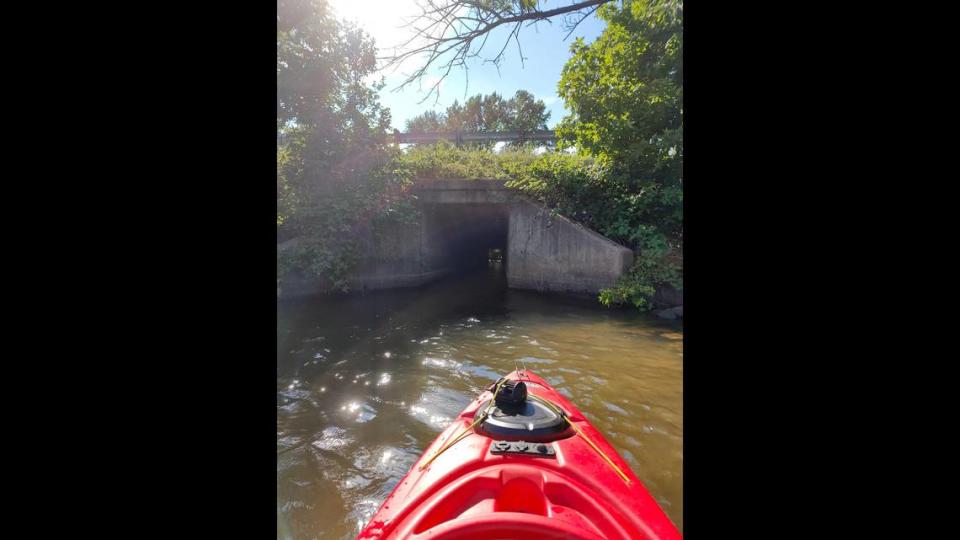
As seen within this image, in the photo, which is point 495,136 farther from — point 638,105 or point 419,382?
point 419,382

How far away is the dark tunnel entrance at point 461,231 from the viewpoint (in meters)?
12.4

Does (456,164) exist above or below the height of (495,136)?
below

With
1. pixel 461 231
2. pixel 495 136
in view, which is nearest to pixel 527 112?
pixel 495 136

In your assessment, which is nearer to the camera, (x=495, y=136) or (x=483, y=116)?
(x=495, y=136)

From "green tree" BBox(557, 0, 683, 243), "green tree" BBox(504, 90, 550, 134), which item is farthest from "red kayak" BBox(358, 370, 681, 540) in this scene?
"green tree" BBox(504, 90, 550, 134)

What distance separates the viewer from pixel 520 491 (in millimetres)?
1981


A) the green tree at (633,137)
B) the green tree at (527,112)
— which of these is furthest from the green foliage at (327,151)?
the green tree at (527,112)

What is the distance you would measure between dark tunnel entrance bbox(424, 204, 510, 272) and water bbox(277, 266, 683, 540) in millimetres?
3707

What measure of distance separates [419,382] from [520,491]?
3.40 meters

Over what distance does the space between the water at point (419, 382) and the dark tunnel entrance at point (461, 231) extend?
3.71 metres

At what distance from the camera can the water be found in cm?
318

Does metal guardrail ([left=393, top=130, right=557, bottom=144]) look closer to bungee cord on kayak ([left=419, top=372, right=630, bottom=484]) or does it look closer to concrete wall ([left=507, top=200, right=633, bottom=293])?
concrete wall ([left=507, top=200, right=633, bottom=293])
